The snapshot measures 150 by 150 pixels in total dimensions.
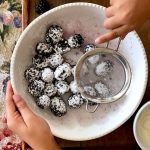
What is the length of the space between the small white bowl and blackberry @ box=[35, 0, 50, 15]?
0.94ft

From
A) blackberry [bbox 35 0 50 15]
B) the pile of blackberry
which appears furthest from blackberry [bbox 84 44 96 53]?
blackberry [bbox 35 0 50 15]

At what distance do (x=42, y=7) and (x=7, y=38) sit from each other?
176 millimetres

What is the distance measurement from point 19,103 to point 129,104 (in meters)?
0.24

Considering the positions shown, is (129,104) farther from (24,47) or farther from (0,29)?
(0,29)

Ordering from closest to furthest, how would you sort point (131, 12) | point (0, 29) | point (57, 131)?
point (131, 12) → point (57, 131) → point (0, 29)

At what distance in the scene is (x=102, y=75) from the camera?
33.6 inches

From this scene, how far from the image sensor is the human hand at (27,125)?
723 mm

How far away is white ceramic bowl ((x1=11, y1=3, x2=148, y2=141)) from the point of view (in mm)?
835

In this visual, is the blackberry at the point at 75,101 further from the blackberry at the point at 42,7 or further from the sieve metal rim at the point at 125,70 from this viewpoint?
the blackberry at the point at 42,7

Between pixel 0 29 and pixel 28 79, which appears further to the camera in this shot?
pixel 0 29

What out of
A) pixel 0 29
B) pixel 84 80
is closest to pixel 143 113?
pixel 84 80

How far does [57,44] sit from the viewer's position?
868 millimetres

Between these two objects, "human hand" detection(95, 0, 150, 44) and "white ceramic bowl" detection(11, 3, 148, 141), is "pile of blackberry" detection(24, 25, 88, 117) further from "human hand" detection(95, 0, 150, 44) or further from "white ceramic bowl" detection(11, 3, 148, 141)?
"human hand" detection(95, 0, 150, 44)

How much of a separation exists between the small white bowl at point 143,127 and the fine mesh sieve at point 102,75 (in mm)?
55
